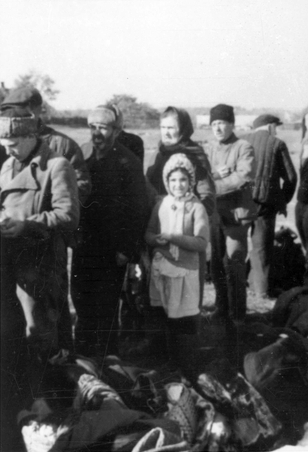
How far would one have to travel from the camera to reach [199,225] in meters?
3.18

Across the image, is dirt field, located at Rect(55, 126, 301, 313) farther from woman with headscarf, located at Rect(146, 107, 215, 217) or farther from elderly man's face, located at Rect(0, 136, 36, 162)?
elderly man's face, located at Rect(0, 136, 36, 162)

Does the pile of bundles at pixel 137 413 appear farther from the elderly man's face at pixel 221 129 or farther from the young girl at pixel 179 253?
the elderly man's face at pixel 221 129

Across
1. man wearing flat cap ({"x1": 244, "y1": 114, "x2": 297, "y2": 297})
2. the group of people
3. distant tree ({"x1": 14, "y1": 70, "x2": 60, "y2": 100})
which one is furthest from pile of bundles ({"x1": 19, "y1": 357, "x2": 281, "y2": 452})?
distant tree ({"x1": 14, "y1": 70, "x2": 60, "y2": 100})

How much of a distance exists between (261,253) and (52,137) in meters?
1.10

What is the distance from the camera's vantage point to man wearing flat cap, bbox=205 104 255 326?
3139 mm

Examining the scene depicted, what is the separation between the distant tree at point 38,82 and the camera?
306cm

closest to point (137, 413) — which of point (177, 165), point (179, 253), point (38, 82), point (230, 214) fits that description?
point (179, 253)

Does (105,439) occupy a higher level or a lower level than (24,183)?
lower

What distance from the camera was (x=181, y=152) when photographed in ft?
10.3

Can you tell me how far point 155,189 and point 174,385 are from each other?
3.04 ft

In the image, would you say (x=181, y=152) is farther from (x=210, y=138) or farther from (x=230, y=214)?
(x=230, y=214)

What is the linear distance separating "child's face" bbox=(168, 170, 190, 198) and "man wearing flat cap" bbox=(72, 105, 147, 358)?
132 mm

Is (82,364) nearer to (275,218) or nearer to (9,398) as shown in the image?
(9,398)

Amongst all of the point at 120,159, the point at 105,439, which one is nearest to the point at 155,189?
the point at 120,159
